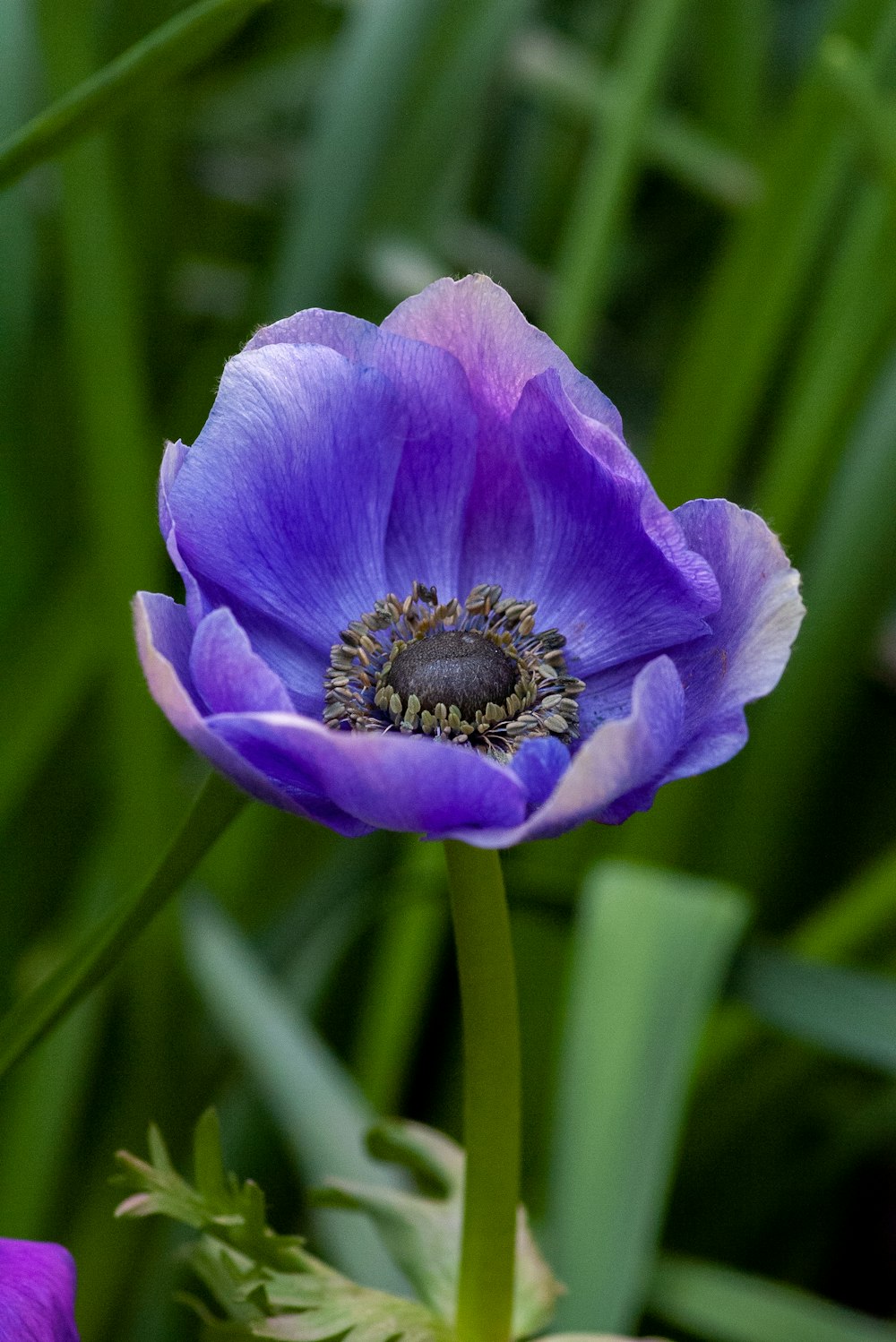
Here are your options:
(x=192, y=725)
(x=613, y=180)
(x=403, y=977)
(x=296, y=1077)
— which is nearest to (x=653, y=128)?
(x=613, y=180)

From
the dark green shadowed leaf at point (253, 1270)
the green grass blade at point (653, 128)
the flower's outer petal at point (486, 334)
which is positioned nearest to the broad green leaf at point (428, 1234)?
the dark green shadowed leaf at point (253, 1270)

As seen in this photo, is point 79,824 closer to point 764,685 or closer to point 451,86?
point 451,86

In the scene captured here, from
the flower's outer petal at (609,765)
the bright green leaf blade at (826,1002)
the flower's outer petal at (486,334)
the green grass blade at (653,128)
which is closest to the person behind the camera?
the flower's outer petal at (609,765)

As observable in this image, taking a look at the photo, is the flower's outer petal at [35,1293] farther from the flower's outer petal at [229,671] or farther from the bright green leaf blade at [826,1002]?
the bright green leaf blade at [826,1002]

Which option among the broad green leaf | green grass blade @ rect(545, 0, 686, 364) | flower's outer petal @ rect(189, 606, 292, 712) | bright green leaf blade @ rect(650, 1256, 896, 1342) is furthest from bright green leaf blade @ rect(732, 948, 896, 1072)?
flower's outer petal @ rect(189, 606, 292, 712)

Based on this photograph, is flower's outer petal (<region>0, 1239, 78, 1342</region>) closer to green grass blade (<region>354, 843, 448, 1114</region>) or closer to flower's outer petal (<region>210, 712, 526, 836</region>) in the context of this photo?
flower's outer petal (<region>210, 712, 526, 836</region>)

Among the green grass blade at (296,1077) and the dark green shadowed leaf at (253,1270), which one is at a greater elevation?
the dark green shadowed leaf at (253,1270)
